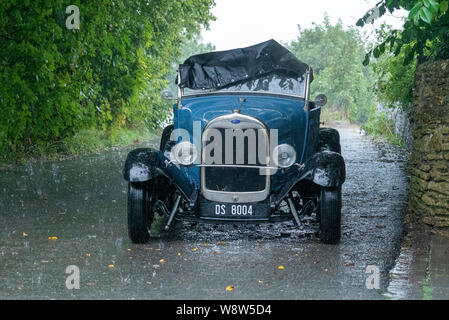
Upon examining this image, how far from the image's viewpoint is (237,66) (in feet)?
28.4

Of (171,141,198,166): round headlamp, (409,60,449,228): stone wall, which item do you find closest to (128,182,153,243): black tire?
(171,141,198,166): round headlamp

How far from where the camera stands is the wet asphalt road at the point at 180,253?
209 inches

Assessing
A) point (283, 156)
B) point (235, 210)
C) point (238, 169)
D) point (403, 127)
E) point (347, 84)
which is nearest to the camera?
point (235, 210)

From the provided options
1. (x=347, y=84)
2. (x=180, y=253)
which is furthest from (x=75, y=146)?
(x=347, y=84)

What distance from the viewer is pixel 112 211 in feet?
30.6

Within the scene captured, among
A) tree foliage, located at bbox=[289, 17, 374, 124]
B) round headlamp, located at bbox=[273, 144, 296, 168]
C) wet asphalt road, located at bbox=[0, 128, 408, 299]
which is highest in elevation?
tree foliage, located at bbox=[289, 17, 374, 124]

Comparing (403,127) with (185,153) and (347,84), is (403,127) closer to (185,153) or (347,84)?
(185,153)

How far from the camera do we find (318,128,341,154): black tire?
916 cm

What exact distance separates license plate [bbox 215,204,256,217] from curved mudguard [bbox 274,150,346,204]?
0.32 metres

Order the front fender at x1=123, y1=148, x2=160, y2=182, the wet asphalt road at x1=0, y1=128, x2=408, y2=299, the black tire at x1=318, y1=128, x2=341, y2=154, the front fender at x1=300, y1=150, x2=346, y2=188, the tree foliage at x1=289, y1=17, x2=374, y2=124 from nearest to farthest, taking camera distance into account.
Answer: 1. the wet asphalt road at x1=0, y1=128, x2=408, y2=299
2. the front fender at x1=300, y1=150, x2=346, y2=188
3. the front fender at x1=123, y1=148, x2=160, y2=182
4. the black tire at x1=318, y1=128, x2=341, y2=154
5. the tree foliage at x1=289, y1=17, x2=374, y2=124

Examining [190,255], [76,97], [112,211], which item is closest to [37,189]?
[112,211]

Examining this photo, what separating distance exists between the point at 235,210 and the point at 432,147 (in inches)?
103

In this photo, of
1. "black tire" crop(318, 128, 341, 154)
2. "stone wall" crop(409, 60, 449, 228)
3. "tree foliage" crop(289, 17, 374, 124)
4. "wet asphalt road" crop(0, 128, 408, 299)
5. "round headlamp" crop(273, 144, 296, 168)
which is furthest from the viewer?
"tree foliage" crop(289, 17, 374, 124)

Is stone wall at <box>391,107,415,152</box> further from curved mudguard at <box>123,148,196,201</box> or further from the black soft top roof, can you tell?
curved mudguard at <box>123,148,196,201</box>
